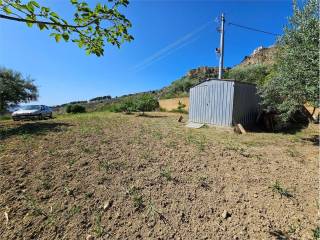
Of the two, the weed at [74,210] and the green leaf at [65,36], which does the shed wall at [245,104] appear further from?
the green leaf at [65,36]

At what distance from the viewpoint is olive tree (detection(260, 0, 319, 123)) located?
567cm

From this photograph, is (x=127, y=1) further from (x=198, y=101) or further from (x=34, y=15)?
(x=198, y=101)

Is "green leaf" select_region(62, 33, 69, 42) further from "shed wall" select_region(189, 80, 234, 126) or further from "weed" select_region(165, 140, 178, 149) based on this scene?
"shed wall" select_region(189, 80, 234, 126)

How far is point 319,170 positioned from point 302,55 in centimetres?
307

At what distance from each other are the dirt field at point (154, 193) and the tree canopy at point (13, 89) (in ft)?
62.0

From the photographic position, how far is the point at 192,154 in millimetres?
5695

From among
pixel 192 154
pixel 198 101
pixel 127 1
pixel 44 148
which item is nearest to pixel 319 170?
pixel 192 154

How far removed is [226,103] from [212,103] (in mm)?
934

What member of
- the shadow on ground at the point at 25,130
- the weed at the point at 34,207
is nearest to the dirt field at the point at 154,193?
the weed at the point at 34,207

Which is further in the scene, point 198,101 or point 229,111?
point 198,101

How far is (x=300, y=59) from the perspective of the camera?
243 inches

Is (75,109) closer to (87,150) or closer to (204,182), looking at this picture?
(87,150)

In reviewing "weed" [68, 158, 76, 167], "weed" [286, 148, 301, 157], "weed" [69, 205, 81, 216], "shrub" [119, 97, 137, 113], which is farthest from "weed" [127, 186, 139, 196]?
"shrub" [119, 97, 137, 113]

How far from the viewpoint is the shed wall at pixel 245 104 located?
10.4 meters
